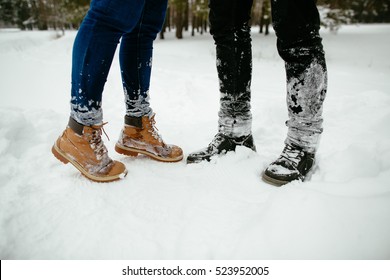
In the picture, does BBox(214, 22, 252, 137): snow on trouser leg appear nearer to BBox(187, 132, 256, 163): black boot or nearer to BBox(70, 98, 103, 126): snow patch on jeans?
BBox(187, 132, 256, 163): black boot

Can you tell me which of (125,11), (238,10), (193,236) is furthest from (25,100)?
(193,236)

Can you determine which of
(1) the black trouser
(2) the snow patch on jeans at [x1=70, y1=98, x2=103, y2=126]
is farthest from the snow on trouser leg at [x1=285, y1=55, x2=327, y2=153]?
(2) the snow patch on jeans at [x1=70, y1=98, x2=103, y2=126]

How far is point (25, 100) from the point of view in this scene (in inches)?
93.6

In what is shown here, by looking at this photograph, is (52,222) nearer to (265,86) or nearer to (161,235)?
(161,235)

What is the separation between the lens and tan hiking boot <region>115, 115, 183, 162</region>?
4.39 feet

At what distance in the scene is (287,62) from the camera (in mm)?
1045

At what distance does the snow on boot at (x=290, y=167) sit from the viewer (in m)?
1.04

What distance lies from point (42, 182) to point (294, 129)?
46.0 inches

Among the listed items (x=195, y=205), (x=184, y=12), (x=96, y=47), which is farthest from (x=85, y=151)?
(x=184, y=12)

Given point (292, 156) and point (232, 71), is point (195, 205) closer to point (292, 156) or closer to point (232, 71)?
point (292, 156)

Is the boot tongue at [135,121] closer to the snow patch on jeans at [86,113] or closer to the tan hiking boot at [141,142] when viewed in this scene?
the tan hiking boot at [141,142]

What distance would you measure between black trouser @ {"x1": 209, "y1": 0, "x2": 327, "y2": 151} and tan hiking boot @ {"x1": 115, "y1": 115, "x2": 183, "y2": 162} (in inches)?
14.0

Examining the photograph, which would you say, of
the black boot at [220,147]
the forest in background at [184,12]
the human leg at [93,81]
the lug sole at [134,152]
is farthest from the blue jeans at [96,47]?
the forest in background at [184,12]

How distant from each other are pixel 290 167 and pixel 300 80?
1.24ft
